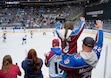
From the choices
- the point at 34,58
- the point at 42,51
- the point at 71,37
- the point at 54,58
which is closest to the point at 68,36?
the point at 71,37

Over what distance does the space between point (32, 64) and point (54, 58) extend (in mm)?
575

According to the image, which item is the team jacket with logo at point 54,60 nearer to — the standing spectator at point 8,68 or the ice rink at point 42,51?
the standing spectator at point 8,68

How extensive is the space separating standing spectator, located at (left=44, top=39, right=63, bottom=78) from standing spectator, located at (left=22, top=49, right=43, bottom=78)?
424mm

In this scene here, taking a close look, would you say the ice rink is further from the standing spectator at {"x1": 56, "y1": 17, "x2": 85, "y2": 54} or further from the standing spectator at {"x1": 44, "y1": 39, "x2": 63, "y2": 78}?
the standing spectator at {"x1": 56, "y1": 17, "x2": 85, "y2": 54}

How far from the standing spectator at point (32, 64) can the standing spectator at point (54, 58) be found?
42 cm

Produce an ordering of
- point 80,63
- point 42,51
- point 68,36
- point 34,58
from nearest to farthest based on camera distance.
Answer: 1. point 80,63
2. point 68,36
3. point 34,58
4. point 42,51

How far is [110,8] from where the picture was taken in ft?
77.2

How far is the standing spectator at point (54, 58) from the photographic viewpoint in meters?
3.63

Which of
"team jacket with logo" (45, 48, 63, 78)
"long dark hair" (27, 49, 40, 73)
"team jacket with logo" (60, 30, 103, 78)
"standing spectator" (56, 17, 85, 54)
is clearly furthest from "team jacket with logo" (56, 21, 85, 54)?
"team jacket with logo" (60, 30, 103, 78)

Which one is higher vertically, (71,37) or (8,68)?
(71,37)

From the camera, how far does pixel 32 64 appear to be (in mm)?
3203

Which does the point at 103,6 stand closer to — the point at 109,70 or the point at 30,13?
the point at 30,13

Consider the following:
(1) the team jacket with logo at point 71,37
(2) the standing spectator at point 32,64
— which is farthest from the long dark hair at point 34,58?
(1) the team jacket with logo at point 71,37

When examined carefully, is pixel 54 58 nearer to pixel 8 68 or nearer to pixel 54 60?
pixel 54 60
